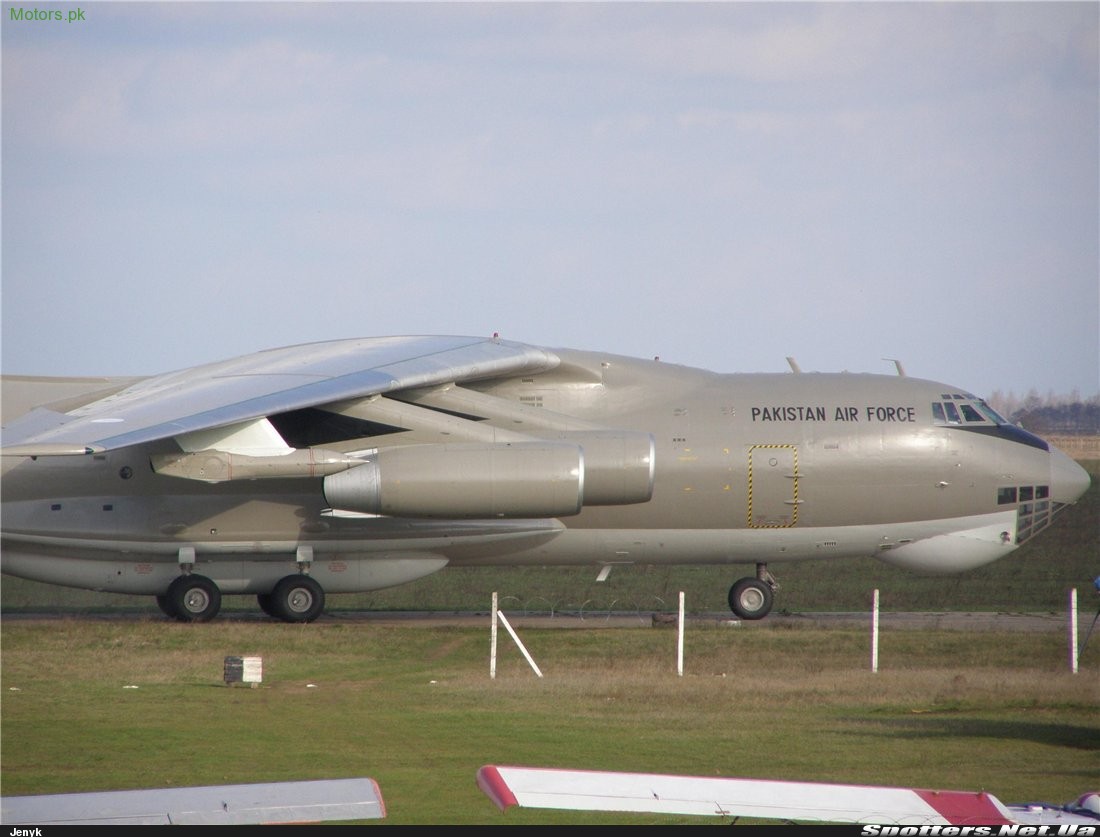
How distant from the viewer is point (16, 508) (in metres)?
17.0

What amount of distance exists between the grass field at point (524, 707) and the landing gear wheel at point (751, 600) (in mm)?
240

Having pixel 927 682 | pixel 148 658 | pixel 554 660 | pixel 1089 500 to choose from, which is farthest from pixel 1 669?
pixel 1089 500

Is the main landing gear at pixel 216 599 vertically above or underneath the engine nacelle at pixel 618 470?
underneath

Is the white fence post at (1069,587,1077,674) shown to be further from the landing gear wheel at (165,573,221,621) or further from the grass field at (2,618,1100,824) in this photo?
the landing gear wheel at (165,573,221,621)

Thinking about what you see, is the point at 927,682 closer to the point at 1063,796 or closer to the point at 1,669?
the point at 1063,796

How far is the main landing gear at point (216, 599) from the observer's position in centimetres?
1733

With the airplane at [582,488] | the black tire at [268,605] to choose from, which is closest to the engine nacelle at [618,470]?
the airplane at [582,488]

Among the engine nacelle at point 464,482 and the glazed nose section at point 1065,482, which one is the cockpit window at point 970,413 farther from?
the engine nacelle at point 464,482

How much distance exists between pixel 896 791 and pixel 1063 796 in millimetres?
3666

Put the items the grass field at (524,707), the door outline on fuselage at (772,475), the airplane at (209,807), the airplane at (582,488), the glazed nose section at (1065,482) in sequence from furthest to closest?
the glazed nose section at (1065,482)
the door outline on fuselage at (772,475)
the airplane at (582,488)
the grass field at (524,707)
the airplane at (209,807)

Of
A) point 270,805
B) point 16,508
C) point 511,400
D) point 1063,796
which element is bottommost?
point 1063,796

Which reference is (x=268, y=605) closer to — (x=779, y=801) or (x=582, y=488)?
(x=582, y=488)

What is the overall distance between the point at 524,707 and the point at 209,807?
7.00 m

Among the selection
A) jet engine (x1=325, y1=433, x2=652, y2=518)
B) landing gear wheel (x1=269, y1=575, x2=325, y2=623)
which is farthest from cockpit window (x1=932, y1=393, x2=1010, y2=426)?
landing gear wheel (x1=269, y1=575, x2=325, y2=623)
